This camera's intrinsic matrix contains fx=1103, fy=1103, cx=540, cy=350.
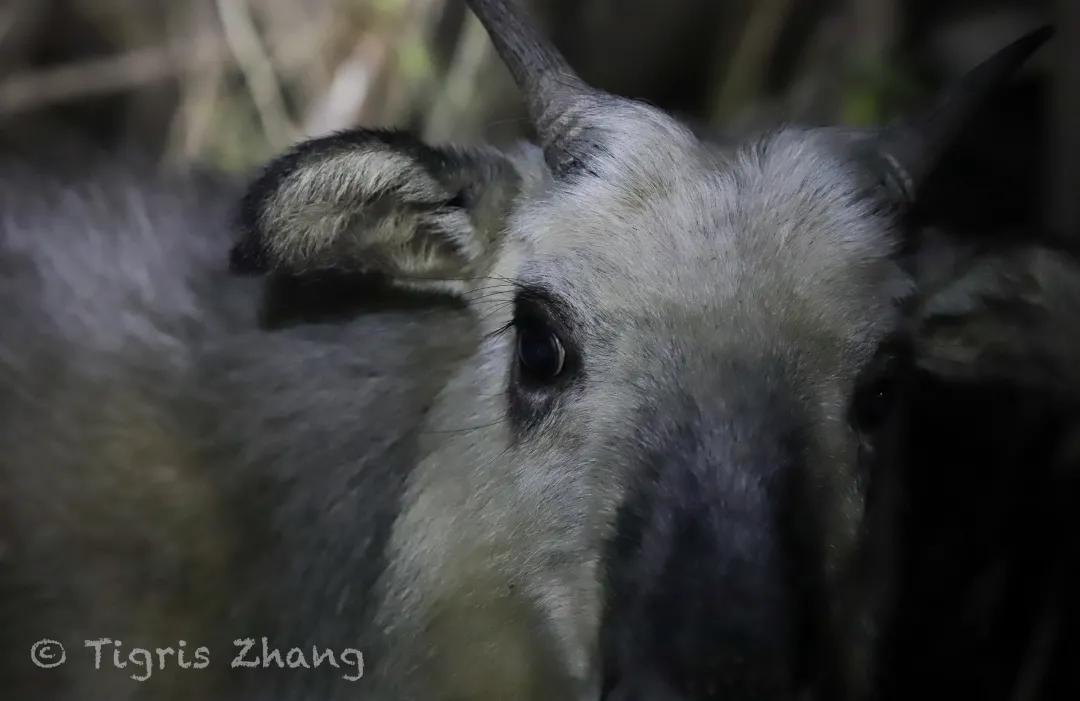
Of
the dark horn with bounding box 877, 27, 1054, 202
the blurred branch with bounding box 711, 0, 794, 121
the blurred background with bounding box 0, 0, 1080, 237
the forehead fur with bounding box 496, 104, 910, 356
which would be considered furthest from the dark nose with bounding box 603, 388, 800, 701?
the blurred branch with bounding box 711, 0, 794, 121

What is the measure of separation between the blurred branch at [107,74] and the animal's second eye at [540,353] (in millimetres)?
2066

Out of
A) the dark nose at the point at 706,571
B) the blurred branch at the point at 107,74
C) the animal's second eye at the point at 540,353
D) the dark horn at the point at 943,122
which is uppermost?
the blurred branch at the point at 107,74

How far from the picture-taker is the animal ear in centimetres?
187

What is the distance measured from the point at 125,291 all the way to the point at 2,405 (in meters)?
0.33

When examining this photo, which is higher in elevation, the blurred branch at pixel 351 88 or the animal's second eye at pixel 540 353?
the blurred branch at pixel 351 88

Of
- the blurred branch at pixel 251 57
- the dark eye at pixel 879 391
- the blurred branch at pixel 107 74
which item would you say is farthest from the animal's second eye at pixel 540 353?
the blurred branch at pixel 107 74

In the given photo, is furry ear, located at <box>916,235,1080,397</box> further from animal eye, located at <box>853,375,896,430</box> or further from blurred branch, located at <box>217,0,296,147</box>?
blurred branch, located at <box>217,0,296,147</box>

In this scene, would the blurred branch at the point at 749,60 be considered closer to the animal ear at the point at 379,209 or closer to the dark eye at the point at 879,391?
the animal ear at the point at 379,209

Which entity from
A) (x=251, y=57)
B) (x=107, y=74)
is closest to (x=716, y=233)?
(x=251, y=57)

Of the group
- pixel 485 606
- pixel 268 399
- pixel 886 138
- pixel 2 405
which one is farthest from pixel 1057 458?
pixel 2 405

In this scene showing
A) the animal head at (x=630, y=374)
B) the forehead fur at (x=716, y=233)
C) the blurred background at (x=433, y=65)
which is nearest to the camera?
the animal head at (x=630, y=374)

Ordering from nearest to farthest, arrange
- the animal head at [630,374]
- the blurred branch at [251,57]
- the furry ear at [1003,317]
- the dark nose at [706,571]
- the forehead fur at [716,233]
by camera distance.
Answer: the dark nose at [706,571] → the animal head at [630,374] → the forehead fur at [716,233] → the furry ear at [1003,317] → the blurred branch at [251,57]

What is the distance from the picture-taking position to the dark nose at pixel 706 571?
135cm

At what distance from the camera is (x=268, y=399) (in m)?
2.20
